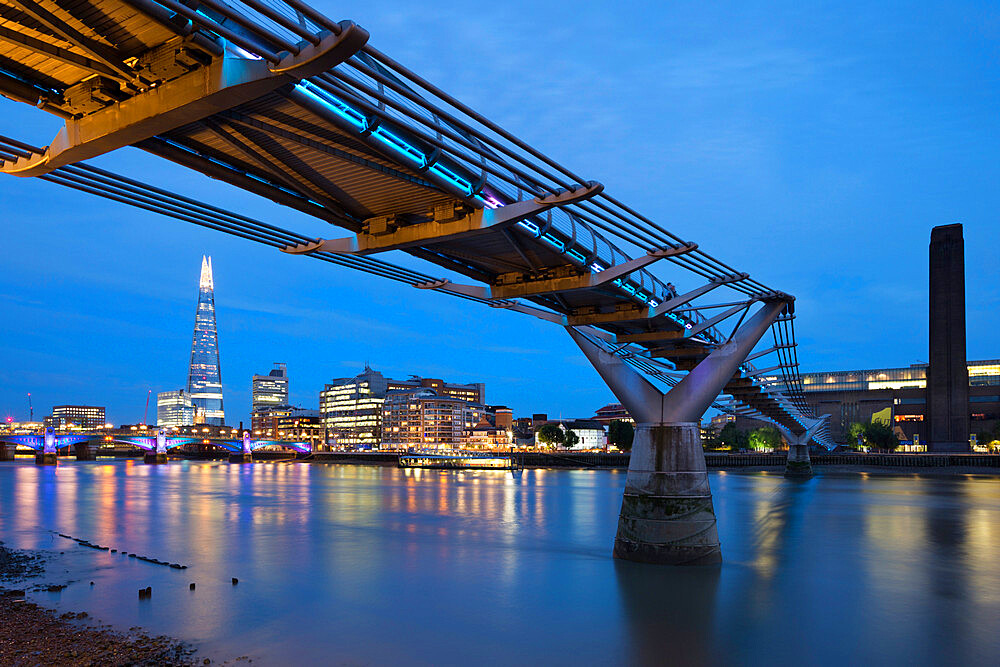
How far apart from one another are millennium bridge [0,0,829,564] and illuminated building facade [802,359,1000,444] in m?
127

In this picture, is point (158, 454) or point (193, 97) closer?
point (193, 97)

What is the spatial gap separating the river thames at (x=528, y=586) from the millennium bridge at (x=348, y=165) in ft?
12.3

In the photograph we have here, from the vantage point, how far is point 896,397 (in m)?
141

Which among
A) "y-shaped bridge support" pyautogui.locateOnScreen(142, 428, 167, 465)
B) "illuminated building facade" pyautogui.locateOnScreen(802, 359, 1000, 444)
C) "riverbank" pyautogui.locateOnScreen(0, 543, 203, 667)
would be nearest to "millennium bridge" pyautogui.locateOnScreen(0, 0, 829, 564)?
"riverbank" pyautogui.locateOnScreen(0, 543, 203, 667)

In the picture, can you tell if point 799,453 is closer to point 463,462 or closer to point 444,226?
point 463,462

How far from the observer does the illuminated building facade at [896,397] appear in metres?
129

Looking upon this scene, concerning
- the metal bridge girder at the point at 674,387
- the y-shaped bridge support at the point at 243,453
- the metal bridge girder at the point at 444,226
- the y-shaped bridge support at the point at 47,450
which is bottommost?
the y-shaped bridge support at the point at 243,453

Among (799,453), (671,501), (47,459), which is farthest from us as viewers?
(47,459)

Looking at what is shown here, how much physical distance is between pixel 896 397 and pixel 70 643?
151 m

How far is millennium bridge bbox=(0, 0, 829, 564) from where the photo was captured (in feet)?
27.9

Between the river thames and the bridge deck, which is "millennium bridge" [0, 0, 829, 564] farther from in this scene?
the river thames

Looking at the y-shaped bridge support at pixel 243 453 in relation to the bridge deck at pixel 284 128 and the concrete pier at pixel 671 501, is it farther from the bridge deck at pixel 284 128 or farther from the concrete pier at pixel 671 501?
the bridge deck at pixel 284 128

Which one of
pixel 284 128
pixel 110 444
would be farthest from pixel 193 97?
pixel 110 444

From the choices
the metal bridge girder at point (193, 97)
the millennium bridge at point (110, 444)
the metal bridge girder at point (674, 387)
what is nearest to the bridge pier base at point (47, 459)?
the millennium bridge at point (110, 444)
